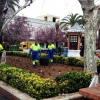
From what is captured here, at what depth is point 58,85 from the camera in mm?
5270

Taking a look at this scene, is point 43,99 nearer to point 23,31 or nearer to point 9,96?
point 9,96

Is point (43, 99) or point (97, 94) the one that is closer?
point (97, 94)

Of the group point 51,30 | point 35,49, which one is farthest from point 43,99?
point 51,30

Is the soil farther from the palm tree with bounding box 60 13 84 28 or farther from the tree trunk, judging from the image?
the palm tree with bounding box 60 13 84 28

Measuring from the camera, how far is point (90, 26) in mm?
7074

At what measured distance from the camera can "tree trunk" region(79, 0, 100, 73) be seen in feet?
23.1

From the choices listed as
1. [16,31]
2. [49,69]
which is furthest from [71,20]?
[49,69]

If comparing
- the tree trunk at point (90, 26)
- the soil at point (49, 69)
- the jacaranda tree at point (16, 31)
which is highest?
the jacaranda tree at point (16, 31)

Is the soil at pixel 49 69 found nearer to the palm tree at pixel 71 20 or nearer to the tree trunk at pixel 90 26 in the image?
the tree trunk at pixel 90 26

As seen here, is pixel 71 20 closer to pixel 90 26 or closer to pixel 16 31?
pixel 16 31

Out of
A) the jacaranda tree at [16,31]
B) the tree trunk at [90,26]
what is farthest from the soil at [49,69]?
the jacaranda tree at [16,31]

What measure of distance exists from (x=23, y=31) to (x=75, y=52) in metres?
10.2

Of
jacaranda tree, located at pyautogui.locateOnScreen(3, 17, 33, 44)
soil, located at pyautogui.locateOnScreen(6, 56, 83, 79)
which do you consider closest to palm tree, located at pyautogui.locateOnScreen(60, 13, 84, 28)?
jacaranda tree, located at pyautogui.locateOnScreen(3, 17, 33, 44)

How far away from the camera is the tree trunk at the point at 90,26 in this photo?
7035 millimetres
